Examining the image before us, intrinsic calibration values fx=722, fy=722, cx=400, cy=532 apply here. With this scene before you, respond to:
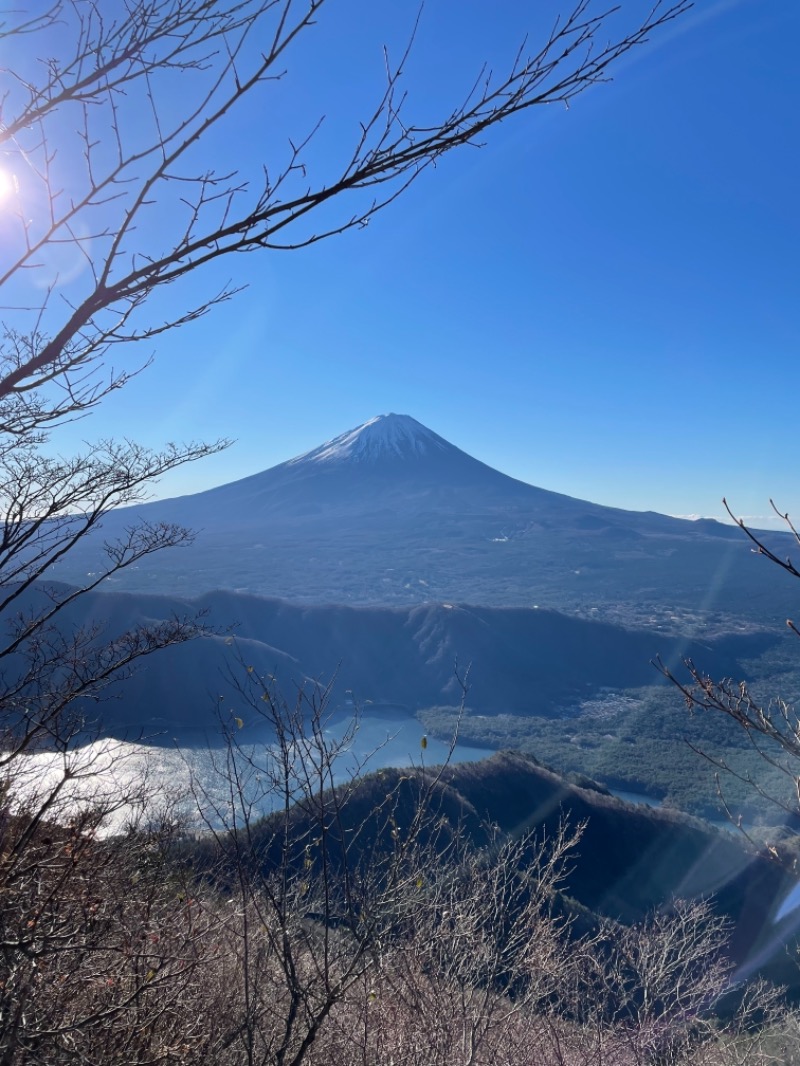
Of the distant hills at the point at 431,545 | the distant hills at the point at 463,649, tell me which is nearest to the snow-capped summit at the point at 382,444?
the distant hills at the point at 431,545

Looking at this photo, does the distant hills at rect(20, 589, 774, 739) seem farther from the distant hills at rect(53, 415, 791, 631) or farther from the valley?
the distant hills at rect(53, 415, 791, 631)

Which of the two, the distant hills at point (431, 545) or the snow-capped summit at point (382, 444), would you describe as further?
the snow-capped summit at point (382, 444)

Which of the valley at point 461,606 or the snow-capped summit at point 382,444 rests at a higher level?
the snow-capped summit at point 382,444

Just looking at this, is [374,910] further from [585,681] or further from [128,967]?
[585,681]

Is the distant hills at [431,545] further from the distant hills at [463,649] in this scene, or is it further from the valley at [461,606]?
the distant hills at [463,649]

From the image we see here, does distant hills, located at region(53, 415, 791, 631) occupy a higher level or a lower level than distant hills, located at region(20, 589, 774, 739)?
higher

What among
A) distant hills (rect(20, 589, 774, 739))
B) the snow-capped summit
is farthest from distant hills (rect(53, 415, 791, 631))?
distant hills (rect(20, 589, 774, 739))

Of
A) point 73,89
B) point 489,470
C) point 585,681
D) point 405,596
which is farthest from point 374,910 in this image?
point 489,470
